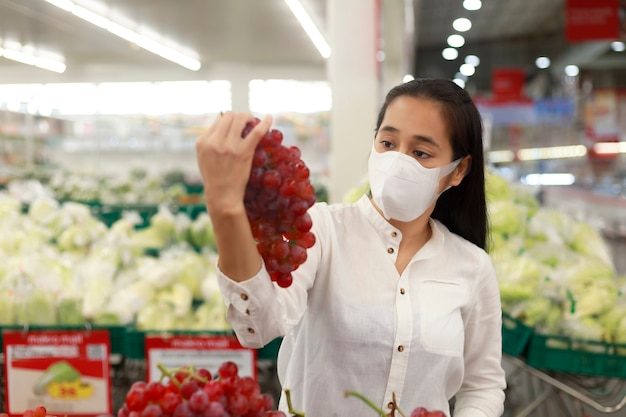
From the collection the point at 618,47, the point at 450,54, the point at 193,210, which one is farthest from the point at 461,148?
the point at 450,54

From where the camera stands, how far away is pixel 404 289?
1566mm

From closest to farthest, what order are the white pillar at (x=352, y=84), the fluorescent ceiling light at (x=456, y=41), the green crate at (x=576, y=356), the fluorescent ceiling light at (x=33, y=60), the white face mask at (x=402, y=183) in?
the white face mask at (x=402, y=183) < the green crate at (x=576, y=356) < the white pillar at (x=352, y=84) < the fluorescent ceiling light at (x=33, y=60) < the fluorescent ceiling light at (x=456, y=41)

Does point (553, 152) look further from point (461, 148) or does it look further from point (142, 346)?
point (461, 148)

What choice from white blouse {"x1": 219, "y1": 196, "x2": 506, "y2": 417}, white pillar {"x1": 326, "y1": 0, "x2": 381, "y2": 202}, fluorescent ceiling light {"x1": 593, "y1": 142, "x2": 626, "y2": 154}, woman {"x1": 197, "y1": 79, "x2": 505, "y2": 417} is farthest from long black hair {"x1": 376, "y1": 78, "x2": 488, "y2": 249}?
fluorescent ceiling light {"x1": 593, "y1": 142, "x2": 626, "y2": 154}

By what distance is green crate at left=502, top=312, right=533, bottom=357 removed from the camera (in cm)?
265

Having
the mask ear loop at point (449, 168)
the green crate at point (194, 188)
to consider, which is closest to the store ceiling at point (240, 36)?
the green crate at point (194, 188)

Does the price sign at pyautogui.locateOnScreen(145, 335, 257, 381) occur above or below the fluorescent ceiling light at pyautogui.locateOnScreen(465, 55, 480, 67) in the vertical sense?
below

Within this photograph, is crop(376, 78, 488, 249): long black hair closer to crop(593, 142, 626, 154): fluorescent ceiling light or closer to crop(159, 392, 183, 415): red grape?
crop(159, 392, 183, 415): red grape

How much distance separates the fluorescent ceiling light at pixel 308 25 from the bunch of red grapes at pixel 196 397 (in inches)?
278

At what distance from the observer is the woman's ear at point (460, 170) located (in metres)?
1.64

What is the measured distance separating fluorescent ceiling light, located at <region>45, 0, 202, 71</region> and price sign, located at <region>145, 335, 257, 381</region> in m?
4.33

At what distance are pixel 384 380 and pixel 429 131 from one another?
568mm

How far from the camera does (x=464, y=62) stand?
23.6 meters

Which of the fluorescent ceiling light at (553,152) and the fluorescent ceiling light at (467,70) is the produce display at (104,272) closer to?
the fluorescent ceiling light at (467,70)
